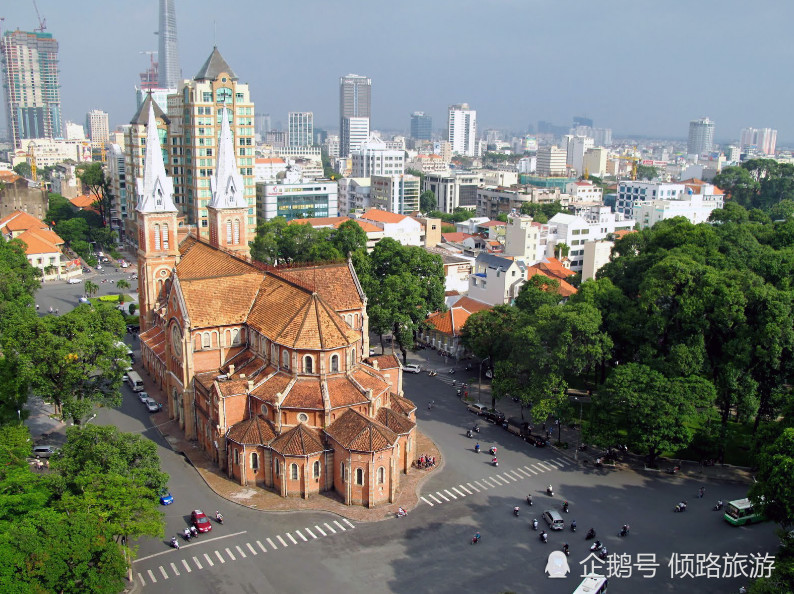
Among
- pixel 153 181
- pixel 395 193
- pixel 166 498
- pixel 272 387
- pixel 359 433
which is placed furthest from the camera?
pixel 395 193

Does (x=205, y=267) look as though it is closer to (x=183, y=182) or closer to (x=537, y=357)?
(x=537, y=357)

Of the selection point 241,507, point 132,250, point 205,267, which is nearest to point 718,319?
point 241,507

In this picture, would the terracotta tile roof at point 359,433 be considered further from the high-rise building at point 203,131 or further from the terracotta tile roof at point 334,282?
the high-rise building at point 203,131

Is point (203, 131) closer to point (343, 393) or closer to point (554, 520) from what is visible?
point (343, 393)

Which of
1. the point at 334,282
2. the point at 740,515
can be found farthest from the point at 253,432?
the point at 740,515

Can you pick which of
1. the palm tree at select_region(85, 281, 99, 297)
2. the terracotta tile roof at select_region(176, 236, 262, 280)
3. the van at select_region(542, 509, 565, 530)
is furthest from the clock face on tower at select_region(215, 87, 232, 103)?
the van at select_region(542, 509, 565, 530)

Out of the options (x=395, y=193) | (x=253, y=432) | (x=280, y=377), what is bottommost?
(x=253, y=432)
